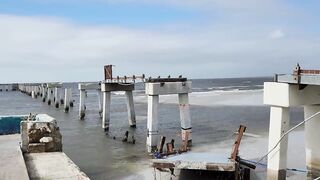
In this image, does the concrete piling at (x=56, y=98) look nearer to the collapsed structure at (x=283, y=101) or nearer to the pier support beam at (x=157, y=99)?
the pier support beam at (x=157, y=99)

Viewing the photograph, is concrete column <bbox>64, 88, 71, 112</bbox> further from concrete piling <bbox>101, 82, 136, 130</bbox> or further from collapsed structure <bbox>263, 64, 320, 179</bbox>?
collapsed structure <bbox>263, 64, 320, 179</bbox>

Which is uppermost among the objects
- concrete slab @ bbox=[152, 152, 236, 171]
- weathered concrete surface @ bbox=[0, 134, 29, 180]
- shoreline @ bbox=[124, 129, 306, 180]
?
weathered concrete surface @ bbox=[0, 134, 29, 180]

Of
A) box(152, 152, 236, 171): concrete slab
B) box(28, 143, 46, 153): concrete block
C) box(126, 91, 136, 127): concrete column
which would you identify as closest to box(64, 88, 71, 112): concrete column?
box(126, 91, 136, 127): concrete column

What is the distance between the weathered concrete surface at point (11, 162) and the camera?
1177 centimetres

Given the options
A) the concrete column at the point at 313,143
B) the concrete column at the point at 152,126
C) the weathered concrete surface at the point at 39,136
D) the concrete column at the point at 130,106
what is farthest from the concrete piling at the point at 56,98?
the concrete column at the point at 313,143

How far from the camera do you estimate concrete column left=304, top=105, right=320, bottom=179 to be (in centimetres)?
1692

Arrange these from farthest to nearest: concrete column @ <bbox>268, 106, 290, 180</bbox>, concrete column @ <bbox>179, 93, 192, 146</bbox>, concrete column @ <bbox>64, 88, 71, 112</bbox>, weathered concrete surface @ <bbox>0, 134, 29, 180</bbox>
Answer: concrete column @ <bbox>64, 88, 71, 112</bbox>
concrete column @ <bbox>179, 93, 192, 146</bbox>
concrete column @ <bbox>268, 106, 290, 180</bbox>
weathered concrete surface @ <bbox>0, 134, 29, 180</bbox>

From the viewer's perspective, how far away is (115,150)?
27.4 meters

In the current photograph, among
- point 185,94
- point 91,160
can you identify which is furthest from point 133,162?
point 185,94

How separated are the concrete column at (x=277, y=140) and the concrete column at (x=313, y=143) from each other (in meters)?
2.19

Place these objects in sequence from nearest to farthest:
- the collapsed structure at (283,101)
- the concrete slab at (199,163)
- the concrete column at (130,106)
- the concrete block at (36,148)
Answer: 1. the collapsed structure at (283,101)
2. the concrete slab at (199,163)
3. the concrete block at (36,148)
4. the concrete column at (130,106)

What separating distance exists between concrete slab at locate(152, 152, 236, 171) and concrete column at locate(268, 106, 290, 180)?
160 cm

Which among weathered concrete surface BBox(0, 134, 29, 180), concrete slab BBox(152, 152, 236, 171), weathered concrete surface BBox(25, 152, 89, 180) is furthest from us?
concrete slab BBox(152, 152, 236, 171)

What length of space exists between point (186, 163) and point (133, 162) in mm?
6701
